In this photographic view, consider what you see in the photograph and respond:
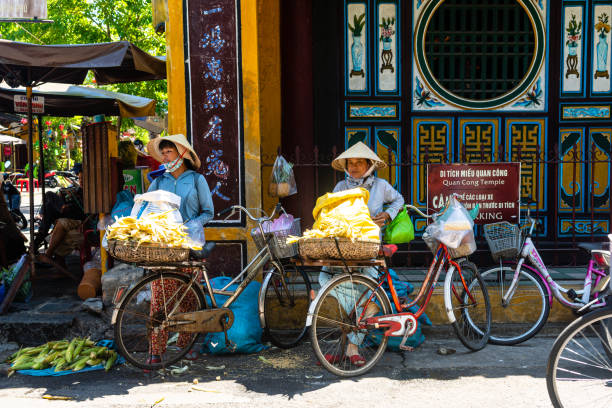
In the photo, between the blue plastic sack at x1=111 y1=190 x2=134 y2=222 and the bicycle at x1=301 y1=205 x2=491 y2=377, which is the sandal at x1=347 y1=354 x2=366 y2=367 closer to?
the bicycle at x1=301 y1=205 x2=491 y2=377

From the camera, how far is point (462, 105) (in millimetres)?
7141

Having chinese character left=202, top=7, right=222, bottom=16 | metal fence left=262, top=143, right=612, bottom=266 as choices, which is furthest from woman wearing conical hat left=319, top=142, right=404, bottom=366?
chinese character left=202, top=7, right=222, bottom=16

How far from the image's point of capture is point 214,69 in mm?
6078

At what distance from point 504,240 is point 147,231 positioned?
10.4ft

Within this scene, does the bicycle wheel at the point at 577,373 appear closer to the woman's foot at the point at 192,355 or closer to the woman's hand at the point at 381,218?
the woman's hand at the point at 381,218

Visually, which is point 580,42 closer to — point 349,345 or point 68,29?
point 349,345

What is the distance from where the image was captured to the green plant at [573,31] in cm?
710

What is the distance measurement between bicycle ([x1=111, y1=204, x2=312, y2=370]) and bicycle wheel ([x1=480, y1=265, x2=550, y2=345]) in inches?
71.7

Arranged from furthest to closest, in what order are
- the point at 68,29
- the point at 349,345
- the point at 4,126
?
the point at 4,126 < the point at 68,29 < the point at 349,345

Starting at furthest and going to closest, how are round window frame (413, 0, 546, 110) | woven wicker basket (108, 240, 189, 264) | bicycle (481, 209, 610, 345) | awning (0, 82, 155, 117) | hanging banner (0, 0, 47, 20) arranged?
awning (0, 82, 155, 117) < round window frame (413, 0, 546, 110) < hanging banner (0, 0, 47, 20) < bicycle (481, 209, 610, 345) < woven wicker basket (108, 240, 189, 264)

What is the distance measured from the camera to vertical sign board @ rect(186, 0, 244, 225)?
6047mm

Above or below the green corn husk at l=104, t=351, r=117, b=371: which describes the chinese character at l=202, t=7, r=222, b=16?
above

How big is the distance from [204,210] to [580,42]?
5388mm

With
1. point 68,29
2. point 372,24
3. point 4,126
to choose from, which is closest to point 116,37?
point 68,29
